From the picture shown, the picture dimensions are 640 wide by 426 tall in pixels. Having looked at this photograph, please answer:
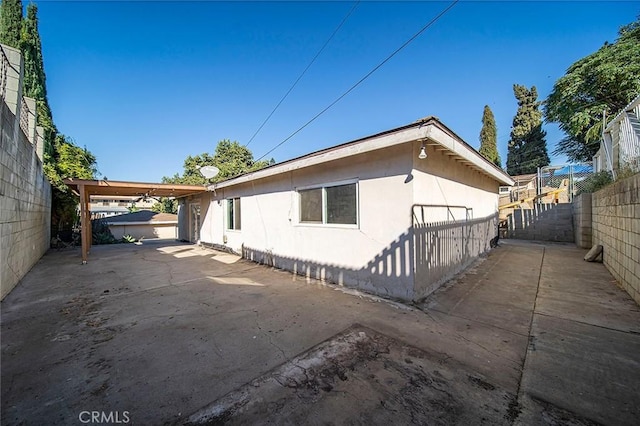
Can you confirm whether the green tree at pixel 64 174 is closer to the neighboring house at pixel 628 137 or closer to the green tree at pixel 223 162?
the green tree at pixel 223 162

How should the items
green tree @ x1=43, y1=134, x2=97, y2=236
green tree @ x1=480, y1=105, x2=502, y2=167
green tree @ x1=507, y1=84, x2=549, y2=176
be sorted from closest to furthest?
green tree @ x1=43, y1=134, x2=97, y2=236
green tree @ x1=480, y1=105, x2=502, y2=167
green tree @ x1=507, y1=84, x2=549, y2=176

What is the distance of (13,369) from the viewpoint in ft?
7.46

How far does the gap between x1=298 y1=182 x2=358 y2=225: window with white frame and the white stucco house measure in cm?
2

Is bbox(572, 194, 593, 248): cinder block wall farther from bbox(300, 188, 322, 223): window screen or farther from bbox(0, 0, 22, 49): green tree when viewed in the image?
bbox(0, 0, 22, 49): green tree

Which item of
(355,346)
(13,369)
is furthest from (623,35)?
(13,369)

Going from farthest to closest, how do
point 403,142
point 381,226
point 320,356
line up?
1. point 381,226
2. point 403,142
3. point 320,356

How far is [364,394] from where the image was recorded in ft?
6.29

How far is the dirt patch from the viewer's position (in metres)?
1.68

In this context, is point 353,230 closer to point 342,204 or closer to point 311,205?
point 342,204

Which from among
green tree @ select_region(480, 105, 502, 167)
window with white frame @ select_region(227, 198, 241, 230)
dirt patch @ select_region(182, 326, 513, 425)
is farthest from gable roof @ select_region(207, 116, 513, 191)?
green tree @ select_region(480, 105, 502, 167)

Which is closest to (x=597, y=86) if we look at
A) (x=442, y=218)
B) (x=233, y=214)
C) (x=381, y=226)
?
(x=442, y=218)

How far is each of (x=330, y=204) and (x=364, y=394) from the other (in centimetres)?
385

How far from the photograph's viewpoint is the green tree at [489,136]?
26.2 m

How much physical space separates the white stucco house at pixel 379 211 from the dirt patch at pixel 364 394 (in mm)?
1820
